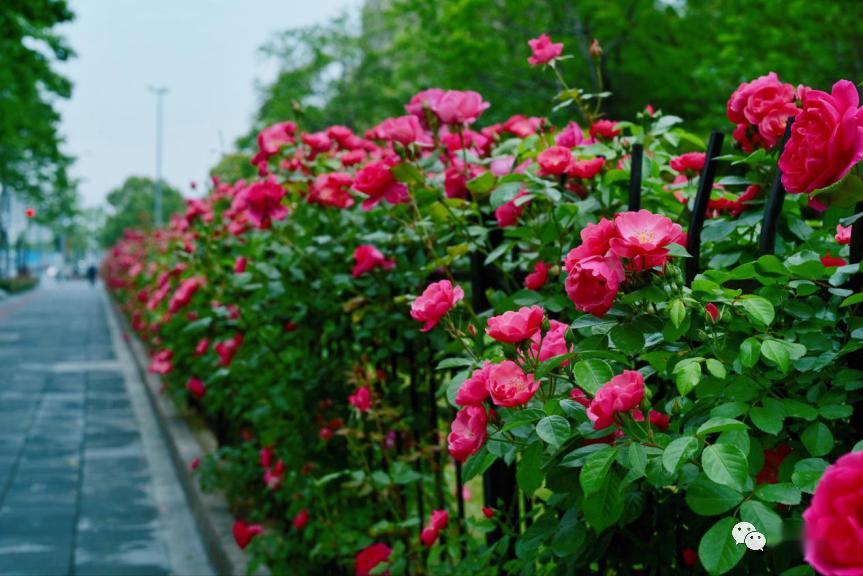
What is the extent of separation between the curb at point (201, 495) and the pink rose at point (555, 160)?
2288mm

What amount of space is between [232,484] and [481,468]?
3470 mm

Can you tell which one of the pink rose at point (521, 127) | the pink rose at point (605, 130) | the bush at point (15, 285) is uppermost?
the pink rose at point (521, 127)

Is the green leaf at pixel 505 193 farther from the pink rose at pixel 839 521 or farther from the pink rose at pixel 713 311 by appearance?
the pink rose at pixel 839 521

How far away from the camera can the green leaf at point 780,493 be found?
1.07 meters

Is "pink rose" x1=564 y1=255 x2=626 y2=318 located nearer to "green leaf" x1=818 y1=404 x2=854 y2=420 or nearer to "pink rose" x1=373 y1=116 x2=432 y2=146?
"green leaf" x1=818 y1=404 x2=854 y2=420

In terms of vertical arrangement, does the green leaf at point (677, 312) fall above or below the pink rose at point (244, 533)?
above

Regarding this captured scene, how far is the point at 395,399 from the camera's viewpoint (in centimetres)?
315

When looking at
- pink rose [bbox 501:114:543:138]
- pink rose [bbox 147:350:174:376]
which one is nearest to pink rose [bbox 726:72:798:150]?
pink rose [bbox 501:114:543:138]

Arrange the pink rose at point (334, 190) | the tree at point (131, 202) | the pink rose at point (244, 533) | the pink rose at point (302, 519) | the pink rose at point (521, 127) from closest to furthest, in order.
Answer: the pink rose at point (521, 127), the pink rose at point (334, 190), the pink rose at point (302, 519), the pink rose at point (244, 533), the tree at point (131, 202)

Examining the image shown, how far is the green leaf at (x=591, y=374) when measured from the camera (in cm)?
126

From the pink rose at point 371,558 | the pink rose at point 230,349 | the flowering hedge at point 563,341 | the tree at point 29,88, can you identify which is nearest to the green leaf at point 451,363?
the flowering hedge at point 563,341

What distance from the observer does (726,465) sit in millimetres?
1076

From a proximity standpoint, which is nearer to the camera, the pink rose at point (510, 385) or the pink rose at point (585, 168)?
the pink rose at point (510, 385)

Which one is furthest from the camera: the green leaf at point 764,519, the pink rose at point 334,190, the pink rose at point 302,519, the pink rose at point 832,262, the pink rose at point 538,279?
the pink rose at point 302,519
